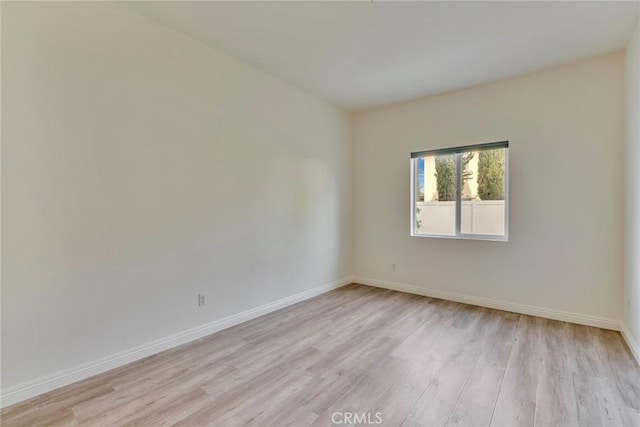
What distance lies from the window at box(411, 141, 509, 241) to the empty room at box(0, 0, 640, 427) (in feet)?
0.09

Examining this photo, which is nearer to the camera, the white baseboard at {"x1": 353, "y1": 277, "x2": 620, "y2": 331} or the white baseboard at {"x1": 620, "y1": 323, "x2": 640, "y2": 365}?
the white baseboard at {"x1": 620, "y1": 323, "x2": 640, "y2": 365}

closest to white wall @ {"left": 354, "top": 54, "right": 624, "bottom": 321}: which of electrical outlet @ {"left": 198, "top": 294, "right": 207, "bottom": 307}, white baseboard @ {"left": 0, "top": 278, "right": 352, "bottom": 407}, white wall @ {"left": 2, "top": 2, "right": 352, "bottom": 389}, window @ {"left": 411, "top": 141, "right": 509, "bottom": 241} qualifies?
window @ {"left": 411, "top": 141, "right": 509, "bottom": 241}

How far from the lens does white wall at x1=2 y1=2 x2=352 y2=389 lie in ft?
6.00

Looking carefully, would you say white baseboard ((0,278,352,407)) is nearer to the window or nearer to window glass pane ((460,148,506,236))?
the window

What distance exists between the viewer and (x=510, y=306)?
3.38m

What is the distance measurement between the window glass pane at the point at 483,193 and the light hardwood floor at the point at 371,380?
3.87 feet

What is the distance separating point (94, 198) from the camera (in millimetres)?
2096

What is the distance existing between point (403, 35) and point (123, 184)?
2.64 meters

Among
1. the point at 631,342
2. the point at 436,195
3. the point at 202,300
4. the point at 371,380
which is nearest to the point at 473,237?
the point at 436,195

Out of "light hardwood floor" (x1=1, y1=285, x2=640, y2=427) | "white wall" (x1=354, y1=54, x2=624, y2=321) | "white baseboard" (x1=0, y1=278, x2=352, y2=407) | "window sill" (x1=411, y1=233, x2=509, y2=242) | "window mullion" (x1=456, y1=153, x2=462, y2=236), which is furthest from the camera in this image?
"window mullion" (x1=456, y1=153, x2=462, y2=236)

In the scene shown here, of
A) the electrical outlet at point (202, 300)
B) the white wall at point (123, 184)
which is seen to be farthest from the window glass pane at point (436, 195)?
the electrical outlet at point (202, 300)

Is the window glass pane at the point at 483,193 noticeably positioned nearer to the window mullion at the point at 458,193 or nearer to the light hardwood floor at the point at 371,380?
the window mullion at the point at 458,193

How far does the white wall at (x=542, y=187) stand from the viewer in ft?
9.42

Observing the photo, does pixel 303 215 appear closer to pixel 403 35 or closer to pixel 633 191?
pixel 403 35
